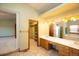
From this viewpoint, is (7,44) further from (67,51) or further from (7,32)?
(67,51)

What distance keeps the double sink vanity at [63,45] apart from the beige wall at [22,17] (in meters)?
0.70

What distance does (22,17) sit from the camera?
6.52ft

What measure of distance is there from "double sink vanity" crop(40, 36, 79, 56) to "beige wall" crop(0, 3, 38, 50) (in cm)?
70

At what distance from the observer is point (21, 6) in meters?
1.88

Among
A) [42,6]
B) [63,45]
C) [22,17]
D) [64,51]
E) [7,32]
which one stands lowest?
[64,51]

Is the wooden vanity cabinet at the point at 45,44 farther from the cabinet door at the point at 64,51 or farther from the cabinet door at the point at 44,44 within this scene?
the cabinet door at the point at 64,51

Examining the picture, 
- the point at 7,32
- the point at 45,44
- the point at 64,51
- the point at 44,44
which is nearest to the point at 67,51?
the point at 64,51

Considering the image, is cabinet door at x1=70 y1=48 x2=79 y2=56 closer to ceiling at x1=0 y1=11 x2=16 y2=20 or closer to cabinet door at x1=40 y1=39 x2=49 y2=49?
cabinet door at x1=40 y1=39 x2=49 y2=49

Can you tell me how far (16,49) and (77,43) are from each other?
1.45 metres

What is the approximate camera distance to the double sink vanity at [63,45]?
1.81 m

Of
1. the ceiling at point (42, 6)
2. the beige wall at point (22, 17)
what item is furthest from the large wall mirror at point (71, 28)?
the beige wall at point (22, 17)

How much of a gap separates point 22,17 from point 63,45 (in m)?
1.19

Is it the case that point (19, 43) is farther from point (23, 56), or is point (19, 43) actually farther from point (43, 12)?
point (43, 12)

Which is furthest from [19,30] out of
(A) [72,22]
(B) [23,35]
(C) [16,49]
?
(A) [72,22]
